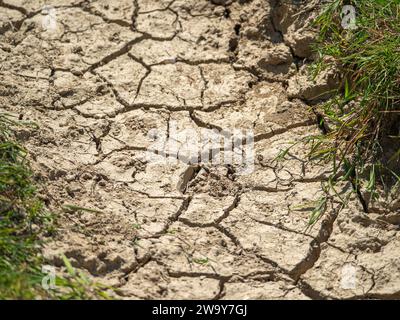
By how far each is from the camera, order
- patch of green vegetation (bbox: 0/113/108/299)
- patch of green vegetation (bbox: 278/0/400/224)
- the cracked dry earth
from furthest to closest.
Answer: patch of green vegetation (bbox: 278/0/400/224) → the cracked dry earth → patch of green vegetation (bbox: 0/113/108/299)

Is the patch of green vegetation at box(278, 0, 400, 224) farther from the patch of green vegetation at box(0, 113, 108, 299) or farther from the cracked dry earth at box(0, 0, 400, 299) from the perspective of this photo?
the patch of green vegetation at box(0, 113, 108, 299)

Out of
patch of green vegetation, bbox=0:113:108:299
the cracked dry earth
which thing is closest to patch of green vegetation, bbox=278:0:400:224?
the cracked dry earth

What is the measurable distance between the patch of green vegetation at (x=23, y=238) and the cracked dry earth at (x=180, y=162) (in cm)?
9

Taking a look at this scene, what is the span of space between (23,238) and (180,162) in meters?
0.96

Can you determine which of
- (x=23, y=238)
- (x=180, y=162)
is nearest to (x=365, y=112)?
(x=180, y=162)

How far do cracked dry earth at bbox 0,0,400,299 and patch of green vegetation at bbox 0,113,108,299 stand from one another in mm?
86

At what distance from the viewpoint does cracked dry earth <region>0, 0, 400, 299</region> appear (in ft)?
10.3

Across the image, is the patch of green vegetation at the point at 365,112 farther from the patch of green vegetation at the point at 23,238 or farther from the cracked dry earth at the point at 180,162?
the patch of green vegetation at the point at 23,238

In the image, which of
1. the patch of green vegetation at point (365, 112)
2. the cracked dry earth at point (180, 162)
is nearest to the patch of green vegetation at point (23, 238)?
the cracked dry earth at point (180, 162)

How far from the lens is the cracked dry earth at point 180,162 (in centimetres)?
312

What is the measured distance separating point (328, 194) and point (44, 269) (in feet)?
4.37

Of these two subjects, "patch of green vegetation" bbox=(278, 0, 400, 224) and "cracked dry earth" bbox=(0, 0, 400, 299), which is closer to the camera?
"cracked dry earth" bbox=(0, 0, 400, 299)

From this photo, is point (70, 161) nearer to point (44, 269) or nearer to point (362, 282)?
point (44, 269)

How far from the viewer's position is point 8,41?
4180 millimetres
